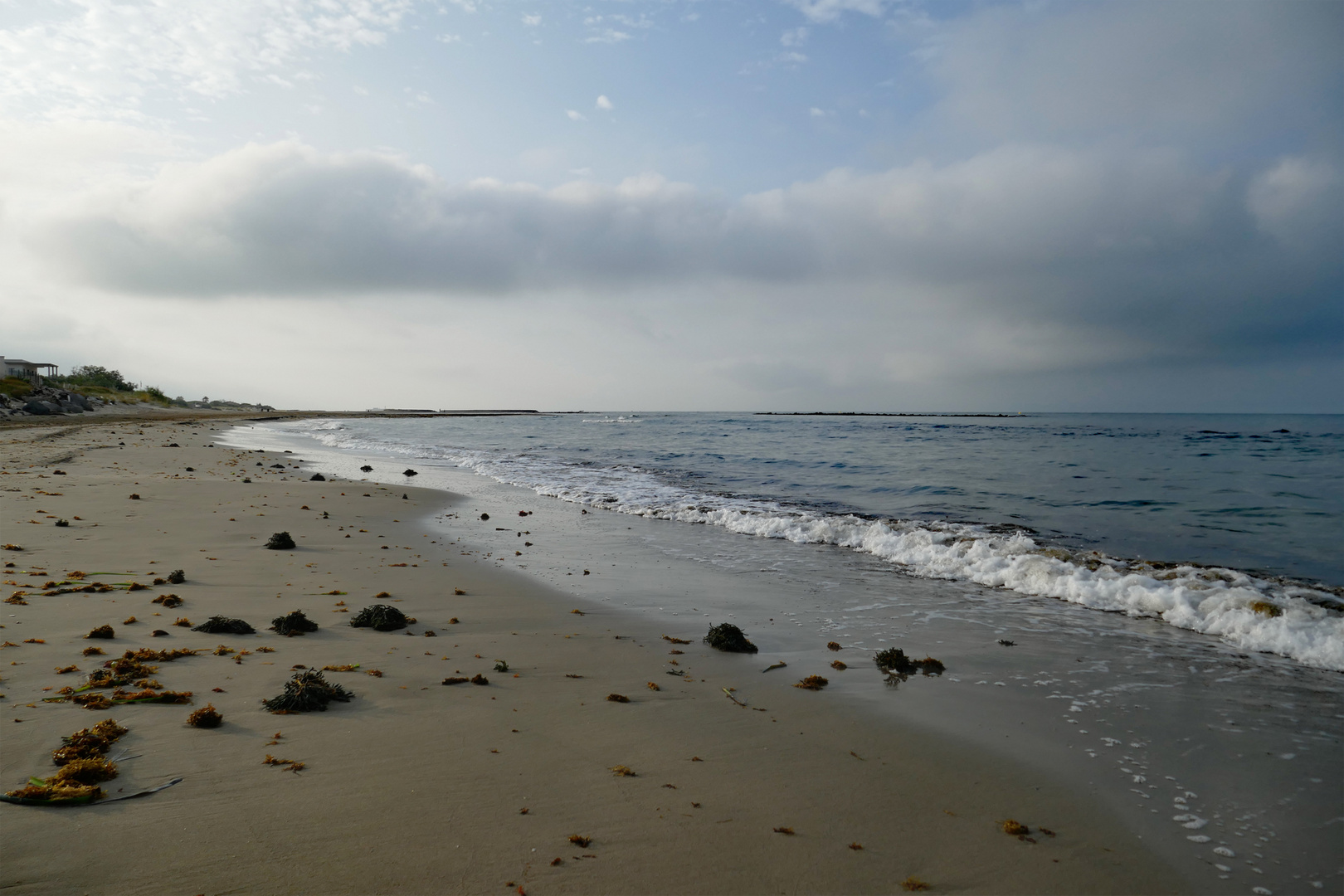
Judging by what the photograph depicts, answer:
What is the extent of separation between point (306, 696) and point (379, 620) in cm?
179

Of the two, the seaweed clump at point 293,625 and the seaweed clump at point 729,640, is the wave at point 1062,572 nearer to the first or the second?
the seaweed clump at point 729,640

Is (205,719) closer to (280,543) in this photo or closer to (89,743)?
(89,743)

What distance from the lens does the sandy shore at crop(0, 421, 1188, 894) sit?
8.60 feet

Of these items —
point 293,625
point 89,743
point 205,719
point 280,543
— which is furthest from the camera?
point 280,543

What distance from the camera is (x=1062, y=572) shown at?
8.28m

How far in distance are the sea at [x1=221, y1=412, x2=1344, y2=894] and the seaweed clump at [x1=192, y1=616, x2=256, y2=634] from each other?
341 centimetres

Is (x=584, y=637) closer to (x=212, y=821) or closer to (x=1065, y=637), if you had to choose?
(x=212, y=821)

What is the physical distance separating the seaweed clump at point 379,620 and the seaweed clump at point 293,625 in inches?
14.5

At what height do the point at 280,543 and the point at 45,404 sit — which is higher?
the point at 45,404

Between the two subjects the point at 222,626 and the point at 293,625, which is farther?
the point at 293,625

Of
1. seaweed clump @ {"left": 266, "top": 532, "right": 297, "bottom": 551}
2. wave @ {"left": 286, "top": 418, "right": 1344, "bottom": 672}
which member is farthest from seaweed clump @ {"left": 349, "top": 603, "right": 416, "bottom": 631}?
wave @ {"left": 286, "top": 418, "right": 1344, "bottom": 672}

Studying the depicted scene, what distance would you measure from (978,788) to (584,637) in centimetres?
351

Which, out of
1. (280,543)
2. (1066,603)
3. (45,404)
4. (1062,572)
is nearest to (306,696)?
(280,543)

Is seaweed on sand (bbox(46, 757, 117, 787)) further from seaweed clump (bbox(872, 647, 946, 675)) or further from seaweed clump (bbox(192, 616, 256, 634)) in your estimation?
seaweed clump (bbox(872, 647, 946, 675))
